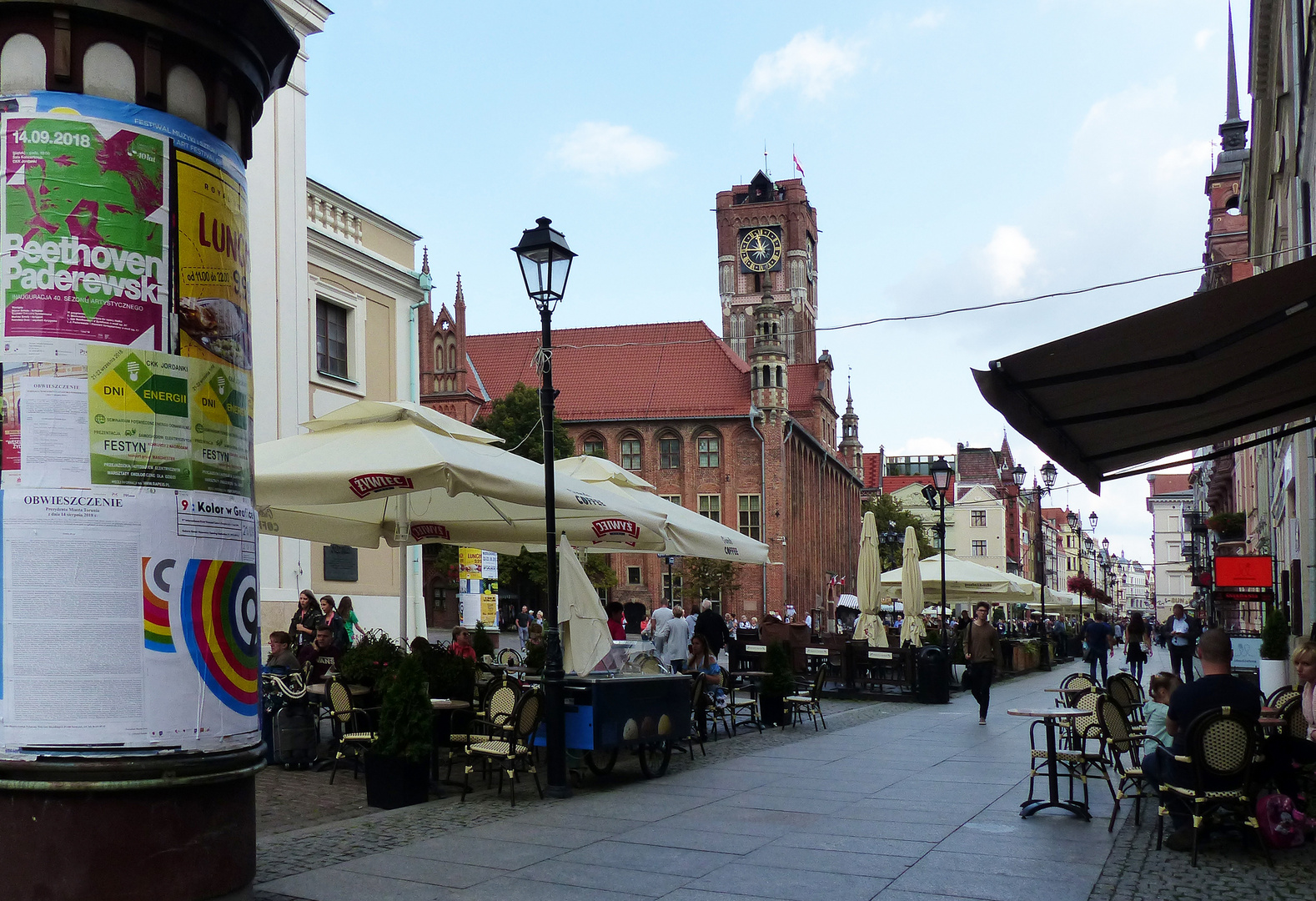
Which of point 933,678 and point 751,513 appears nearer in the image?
point 933,678

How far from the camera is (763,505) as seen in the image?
7250 cm

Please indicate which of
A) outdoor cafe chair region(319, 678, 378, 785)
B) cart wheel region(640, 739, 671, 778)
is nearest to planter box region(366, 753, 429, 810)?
outdoor cafe chair region(319, 678, 378, 785)

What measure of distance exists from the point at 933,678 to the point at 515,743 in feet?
43.2

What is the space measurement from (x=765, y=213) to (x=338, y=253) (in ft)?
261

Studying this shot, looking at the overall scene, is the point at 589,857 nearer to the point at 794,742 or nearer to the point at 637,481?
the point at 794,742

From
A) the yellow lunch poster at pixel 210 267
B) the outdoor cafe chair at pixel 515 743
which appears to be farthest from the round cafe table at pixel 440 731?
the yellow lunch poster at pixel 210 267

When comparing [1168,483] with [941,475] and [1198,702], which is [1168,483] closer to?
[941,475]

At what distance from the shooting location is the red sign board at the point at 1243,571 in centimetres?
2164

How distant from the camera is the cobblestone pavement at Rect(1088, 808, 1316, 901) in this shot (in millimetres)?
7043

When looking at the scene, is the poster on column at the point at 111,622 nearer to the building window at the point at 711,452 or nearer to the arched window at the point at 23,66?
the arched window at the point at 23,66

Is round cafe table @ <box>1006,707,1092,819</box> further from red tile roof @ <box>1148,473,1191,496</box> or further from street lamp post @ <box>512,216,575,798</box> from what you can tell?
red tile roof @ <box>1148,473,1191,496</box>

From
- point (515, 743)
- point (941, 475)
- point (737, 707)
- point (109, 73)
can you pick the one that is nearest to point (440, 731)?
point (515, 743)

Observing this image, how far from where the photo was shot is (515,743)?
1036 centimetres

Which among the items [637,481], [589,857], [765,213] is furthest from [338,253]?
[765,213]
